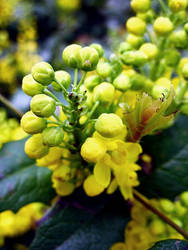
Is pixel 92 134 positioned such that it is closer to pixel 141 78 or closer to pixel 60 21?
pixel 141 78

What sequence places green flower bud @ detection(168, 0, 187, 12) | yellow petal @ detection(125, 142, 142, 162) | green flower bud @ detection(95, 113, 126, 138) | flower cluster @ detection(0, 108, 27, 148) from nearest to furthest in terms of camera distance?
green flower bud @ detection(95, 113, 126, 138) < yellow petal @ detection(125, 142, 142, 162) < green flower bud @ detection(168, 0, 187, 12) < flower cluster @ detection(0, 108, 27, 148)

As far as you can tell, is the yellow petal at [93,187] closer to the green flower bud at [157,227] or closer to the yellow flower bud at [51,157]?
the yellow flower bud at [51,157]

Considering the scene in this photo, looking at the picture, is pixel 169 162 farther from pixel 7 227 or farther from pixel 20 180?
pixel 7 227

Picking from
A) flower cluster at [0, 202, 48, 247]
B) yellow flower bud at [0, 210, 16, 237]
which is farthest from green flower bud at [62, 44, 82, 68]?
yellow flower bud at [0, 210, 16, 237]

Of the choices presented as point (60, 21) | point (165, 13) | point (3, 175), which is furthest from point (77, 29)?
point (3, 175)

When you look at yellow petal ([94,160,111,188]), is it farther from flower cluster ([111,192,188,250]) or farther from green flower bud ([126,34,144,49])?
green flower bud ([126,34,144,49])

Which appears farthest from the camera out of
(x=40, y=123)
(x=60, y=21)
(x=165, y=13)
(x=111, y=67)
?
(x=60, y=21)
